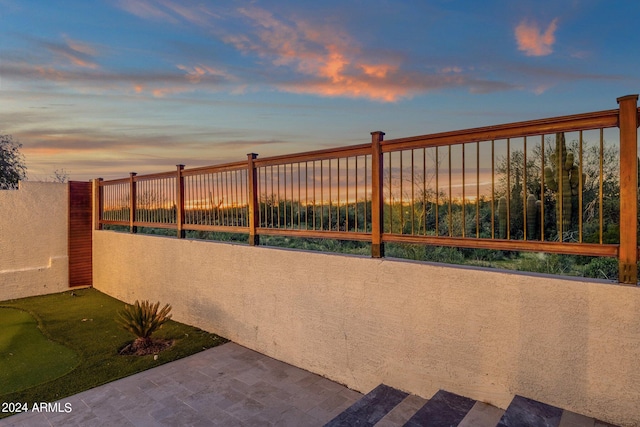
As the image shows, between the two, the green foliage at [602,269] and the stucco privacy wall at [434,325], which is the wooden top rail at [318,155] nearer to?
the stucco privacy wall at [434,325]

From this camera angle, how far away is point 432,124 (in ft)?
17.9

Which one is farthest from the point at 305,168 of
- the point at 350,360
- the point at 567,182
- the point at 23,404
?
the point at 23,404

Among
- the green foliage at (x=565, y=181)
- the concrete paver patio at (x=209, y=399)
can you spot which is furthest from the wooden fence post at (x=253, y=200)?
the green foliage at (x=565, y=181)

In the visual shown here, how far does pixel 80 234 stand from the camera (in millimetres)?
9242

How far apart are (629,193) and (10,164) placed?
20455 millimetres

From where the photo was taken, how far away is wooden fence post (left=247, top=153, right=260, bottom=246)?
4.93 m

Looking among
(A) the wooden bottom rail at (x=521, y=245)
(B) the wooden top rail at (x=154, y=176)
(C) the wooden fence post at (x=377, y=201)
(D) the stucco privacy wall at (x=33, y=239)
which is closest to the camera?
(A) the wooden bottom rail at (x=521, y=245)

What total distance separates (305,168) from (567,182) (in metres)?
3.26

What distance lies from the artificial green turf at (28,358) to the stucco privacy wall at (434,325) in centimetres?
200

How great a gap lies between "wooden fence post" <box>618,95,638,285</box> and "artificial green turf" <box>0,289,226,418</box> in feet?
15.8

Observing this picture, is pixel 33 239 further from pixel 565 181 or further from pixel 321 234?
pixel 565 181

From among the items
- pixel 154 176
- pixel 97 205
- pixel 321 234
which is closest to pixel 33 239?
pixel 97 205

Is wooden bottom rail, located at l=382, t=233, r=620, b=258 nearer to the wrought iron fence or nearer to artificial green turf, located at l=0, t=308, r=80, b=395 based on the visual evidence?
the wrought iron fence

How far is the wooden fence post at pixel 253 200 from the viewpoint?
4.93 metres
